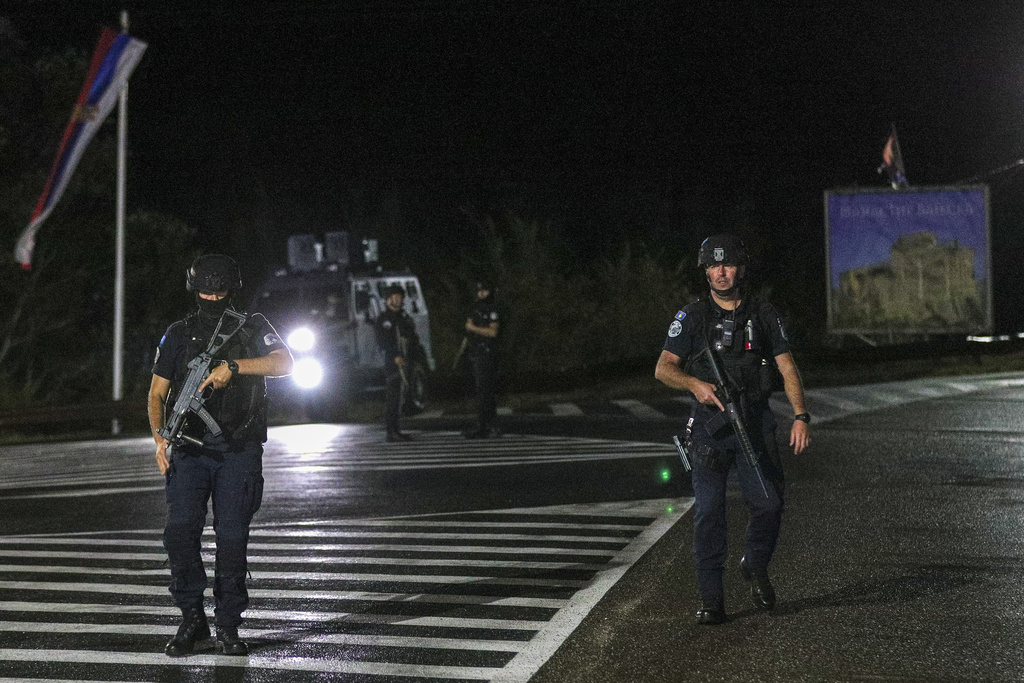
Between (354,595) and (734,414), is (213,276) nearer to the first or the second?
(354,595)

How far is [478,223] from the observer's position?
3503 centimetres

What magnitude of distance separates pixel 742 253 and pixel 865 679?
219 cm

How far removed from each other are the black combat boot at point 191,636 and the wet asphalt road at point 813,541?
1.15 feet

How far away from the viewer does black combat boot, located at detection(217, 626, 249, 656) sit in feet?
21.4

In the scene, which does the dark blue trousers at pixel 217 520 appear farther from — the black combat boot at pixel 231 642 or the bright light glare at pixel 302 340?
the bright light glare at pixel 302 340

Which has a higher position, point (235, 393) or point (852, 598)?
point (235, 393)

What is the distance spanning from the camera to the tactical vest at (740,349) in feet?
22.8

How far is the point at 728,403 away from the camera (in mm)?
6824

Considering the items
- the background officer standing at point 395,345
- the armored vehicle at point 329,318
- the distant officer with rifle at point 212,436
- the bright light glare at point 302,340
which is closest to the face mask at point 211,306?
the distant officer with rifle at point 212,436

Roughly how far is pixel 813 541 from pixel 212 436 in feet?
14.8

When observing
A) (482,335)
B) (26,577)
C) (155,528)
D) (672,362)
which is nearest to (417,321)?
(482,335)

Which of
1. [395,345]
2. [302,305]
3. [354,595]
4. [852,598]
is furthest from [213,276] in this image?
[302,305]

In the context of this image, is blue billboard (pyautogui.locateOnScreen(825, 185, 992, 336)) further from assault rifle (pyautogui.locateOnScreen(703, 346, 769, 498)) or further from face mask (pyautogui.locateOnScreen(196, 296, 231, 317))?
→ face mask (pyautogui.locateOnScreen(196, 296, 231, 317))

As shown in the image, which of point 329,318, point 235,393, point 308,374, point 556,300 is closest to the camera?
point 235,393
